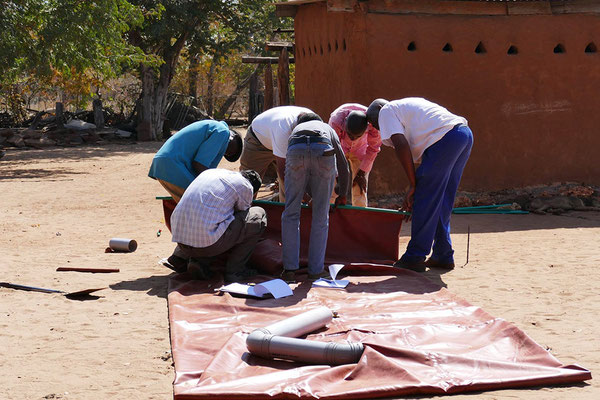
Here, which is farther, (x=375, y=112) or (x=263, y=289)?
(x=375, y=112)

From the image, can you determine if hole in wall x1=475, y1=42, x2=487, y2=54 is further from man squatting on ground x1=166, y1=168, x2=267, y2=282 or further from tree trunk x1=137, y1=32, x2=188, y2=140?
tree trunk x1=137, y1=32, x2=188, y2=140

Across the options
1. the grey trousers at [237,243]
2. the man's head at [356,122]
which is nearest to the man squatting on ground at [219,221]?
the grey trousers at [237,243]

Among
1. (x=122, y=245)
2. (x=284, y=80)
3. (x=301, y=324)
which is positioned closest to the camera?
(x=301, y=324)

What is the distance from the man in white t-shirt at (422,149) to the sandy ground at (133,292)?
350 millimetres

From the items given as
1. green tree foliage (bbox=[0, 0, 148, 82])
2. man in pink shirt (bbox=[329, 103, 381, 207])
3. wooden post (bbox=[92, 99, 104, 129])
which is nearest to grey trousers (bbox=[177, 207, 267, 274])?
man in pink shirt (bbox=[329, 103, 381, 207])

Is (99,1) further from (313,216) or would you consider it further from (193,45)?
(313,216)

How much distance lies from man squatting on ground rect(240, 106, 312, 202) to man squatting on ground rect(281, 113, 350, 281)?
0.59 m

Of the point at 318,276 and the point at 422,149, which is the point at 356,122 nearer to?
the point at 422,149

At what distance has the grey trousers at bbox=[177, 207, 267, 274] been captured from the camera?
20.1 ft

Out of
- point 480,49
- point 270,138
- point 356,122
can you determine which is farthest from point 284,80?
point 356,122

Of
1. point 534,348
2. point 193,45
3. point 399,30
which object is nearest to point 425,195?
point 534,348

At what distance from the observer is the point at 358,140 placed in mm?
8062

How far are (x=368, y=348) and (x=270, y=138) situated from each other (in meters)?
3.54

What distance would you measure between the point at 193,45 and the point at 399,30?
1668cm
